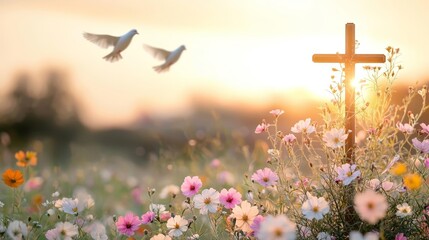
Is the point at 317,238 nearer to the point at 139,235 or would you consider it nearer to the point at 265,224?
the point at 265,224

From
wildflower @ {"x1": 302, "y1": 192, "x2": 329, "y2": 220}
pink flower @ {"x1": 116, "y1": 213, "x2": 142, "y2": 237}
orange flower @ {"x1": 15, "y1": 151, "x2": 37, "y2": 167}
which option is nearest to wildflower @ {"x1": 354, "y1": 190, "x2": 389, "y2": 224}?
wildflower @ {"x1": 302, "y1": 192, "x2": 329, "y2": 220}

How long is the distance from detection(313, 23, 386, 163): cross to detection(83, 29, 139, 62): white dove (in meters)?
1.01

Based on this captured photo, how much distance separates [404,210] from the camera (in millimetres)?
3041

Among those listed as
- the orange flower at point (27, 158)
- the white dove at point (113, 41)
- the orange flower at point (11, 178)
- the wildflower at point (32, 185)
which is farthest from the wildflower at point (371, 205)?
the wildflower at point (32, 185)

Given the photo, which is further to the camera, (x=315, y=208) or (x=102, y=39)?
(x=102, y=39)

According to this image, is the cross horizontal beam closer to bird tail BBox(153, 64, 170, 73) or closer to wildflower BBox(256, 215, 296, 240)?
bird tail BBox(153, 64, 170, 73)

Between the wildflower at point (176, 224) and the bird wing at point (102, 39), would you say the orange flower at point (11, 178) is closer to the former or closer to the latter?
the bird wing at point (102, 39)

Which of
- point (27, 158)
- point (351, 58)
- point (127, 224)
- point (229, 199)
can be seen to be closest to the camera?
point (229, 199)

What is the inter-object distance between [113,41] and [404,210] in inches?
66.2

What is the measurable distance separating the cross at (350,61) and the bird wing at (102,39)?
108 centimetres

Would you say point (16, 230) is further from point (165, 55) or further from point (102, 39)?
point (165, 55)

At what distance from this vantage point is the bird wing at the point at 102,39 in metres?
3.64

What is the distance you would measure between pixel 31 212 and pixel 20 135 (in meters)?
10.1

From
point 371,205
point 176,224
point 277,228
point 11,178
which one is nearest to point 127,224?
point 176,224
